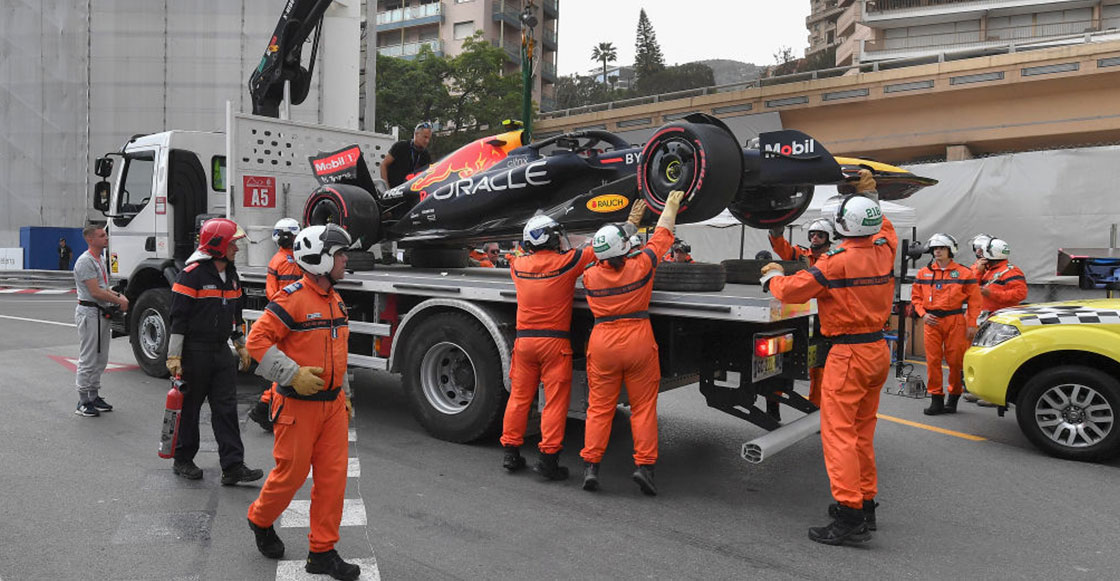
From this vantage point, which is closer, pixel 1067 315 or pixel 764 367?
pixel 764 367

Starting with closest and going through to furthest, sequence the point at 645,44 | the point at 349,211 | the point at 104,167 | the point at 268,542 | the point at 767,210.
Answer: the point at 268,542
the point at 767,210
the point at 349,211
the point at 104,167
the point at 645,44

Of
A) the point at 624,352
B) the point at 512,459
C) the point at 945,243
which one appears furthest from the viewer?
the point at 945,243

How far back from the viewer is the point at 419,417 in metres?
6.40

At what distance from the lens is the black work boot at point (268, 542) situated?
13.0ft

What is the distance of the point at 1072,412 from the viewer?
6.18 m

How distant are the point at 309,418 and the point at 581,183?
11.1ft

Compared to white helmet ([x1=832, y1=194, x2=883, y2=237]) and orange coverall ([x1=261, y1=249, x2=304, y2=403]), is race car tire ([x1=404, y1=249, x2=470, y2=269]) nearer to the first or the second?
orange coverall ([x1=261, y1=249, x2=304, y2=403])

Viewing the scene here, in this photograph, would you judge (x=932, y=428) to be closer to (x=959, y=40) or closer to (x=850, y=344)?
(x=850, y=344)

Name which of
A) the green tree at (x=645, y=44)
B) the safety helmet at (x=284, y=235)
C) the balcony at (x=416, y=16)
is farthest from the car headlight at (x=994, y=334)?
the green tree at (x=645, y=44)

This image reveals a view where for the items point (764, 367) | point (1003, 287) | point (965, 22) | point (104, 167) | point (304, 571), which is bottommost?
point (304, 571)

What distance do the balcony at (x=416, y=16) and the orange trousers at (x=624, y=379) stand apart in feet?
196

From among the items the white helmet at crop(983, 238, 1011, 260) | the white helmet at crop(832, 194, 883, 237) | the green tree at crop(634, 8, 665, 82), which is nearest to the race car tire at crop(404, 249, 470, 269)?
the white helmet at crop(832, 194, 883, 237)

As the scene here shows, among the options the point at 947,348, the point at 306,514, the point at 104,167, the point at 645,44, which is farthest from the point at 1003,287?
the point at 645,44

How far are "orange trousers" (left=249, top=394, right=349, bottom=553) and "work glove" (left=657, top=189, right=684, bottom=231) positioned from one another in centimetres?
250
